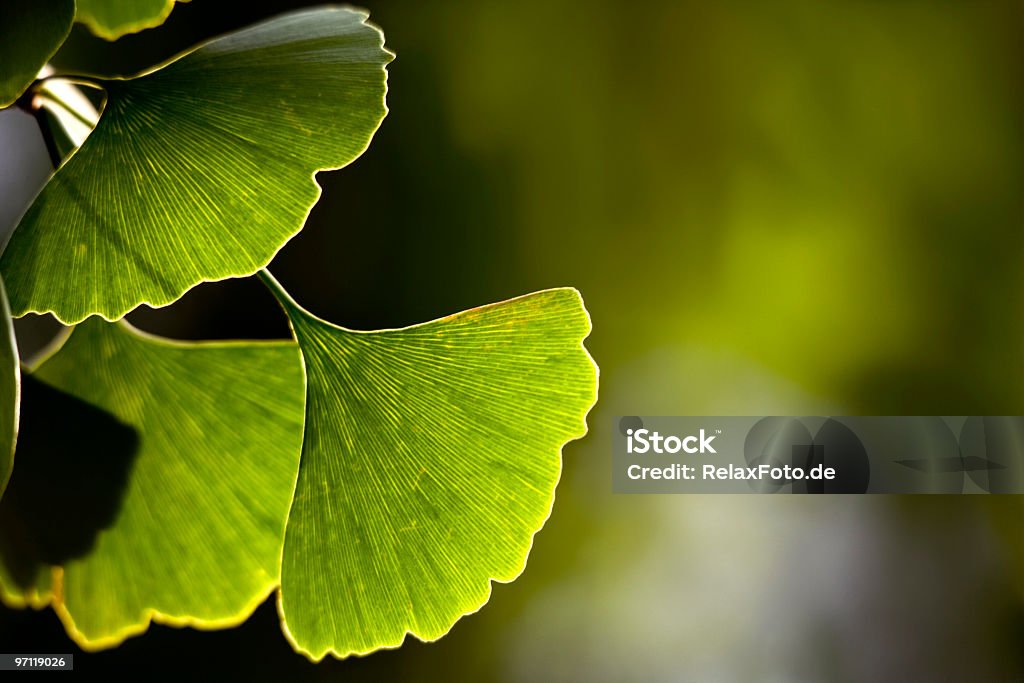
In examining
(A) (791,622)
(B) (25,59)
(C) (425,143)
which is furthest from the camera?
(C) (425,143)

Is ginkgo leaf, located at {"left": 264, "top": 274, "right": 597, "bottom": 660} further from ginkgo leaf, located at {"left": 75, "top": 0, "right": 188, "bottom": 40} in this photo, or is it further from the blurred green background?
the blurred green background

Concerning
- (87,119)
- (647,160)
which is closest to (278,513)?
(87,119)

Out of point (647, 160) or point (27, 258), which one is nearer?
point (27, 258)

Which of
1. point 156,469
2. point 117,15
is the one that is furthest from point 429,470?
point 117,15

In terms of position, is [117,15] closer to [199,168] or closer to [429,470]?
[199,168]

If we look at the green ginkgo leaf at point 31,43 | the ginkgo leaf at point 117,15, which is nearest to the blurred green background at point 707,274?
the ginkgo leaf at point 117,15

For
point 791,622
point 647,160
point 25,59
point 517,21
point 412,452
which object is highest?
point 517,21

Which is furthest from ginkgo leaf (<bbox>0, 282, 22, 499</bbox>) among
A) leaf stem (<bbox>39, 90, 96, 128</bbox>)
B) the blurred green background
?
the blurred green background

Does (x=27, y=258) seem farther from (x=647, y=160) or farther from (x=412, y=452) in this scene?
(x=647, y=160)

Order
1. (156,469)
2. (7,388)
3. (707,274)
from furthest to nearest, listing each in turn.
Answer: (707,274), (156,469), (7,388)
